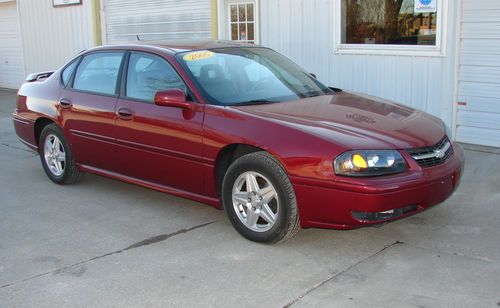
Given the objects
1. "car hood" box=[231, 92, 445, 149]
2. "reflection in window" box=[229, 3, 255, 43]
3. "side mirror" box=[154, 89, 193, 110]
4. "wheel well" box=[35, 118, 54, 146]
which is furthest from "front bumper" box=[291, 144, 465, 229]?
"reflection in window" box=[229, 3, 255, 43]

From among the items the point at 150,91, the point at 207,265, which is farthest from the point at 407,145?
the point at 150,91

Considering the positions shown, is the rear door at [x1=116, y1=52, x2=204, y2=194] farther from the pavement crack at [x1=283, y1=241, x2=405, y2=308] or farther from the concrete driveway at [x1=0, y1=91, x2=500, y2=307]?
the pavement crack at [x1=283, y1=241, x2=405, y2=308]

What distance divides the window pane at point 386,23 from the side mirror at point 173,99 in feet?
14.3

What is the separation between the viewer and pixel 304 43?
928 centimetres

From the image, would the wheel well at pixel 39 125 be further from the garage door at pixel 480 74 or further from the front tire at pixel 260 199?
the garage door at pixel 480 74

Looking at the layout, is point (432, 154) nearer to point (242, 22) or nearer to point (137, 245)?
point (137, 245)


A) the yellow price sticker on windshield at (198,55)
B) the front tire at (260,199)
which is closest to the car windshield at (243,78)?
the yellow price sticker on windshield at (198,55)

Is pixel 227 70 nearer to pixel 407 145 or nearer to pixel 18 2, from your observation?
pixel 407 145

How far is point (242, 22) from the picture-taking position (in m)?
10.5

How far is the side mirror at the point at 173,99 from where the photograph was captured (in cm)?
481

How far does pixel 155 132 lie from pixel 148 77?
1.98 feet

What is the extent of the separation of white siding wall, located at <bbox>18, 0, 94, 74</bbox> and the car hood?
994cm

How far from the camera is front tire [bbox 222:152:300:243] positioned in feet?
14.0

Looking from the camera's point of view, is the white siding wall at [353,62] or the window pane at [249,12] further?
the window pane at [249,12]
